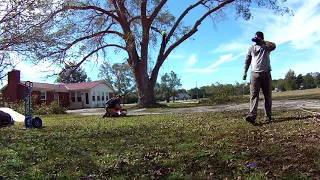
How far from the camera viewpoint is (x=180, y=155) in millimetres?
4613

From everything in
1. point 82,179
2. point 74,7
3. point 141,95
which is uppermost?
point 74,7

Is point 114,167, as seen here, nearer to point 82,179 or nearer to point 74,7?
point 82,179

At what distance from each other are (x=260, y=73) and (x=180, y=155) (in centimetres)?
340

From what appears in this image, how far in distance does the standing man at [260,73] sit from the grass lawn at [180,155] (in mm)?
696

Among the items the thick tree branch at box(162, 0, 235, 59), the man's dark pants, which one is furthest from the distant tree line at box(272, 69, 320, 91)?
the man's dark pants

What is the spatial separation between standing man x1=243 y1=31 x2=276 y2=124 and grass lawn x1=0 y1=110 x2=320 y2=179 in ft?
2.28

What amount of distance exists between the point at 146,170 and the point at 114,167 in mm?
471

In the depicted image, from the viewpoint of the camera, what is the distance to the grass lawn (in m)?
3.90

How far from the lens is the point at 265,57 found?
7.06m

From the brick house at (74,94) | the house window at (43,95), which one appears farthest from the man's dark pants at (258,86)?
the house window at (43,95)

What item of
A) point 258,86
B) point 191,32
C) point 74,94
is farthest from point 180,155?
point 74,94

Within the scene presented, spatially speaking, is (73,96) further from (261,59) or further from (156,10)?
(261,59)

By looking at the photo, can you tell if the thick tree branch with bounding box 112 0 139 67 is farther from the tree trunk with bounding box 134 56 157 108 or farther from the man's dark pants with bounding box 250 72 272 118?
the man's dark pants with bounding box 250 72 272 118

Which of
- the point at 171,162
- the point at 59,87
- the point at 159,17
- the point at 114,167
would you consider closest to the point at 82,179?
the point at 114,167
